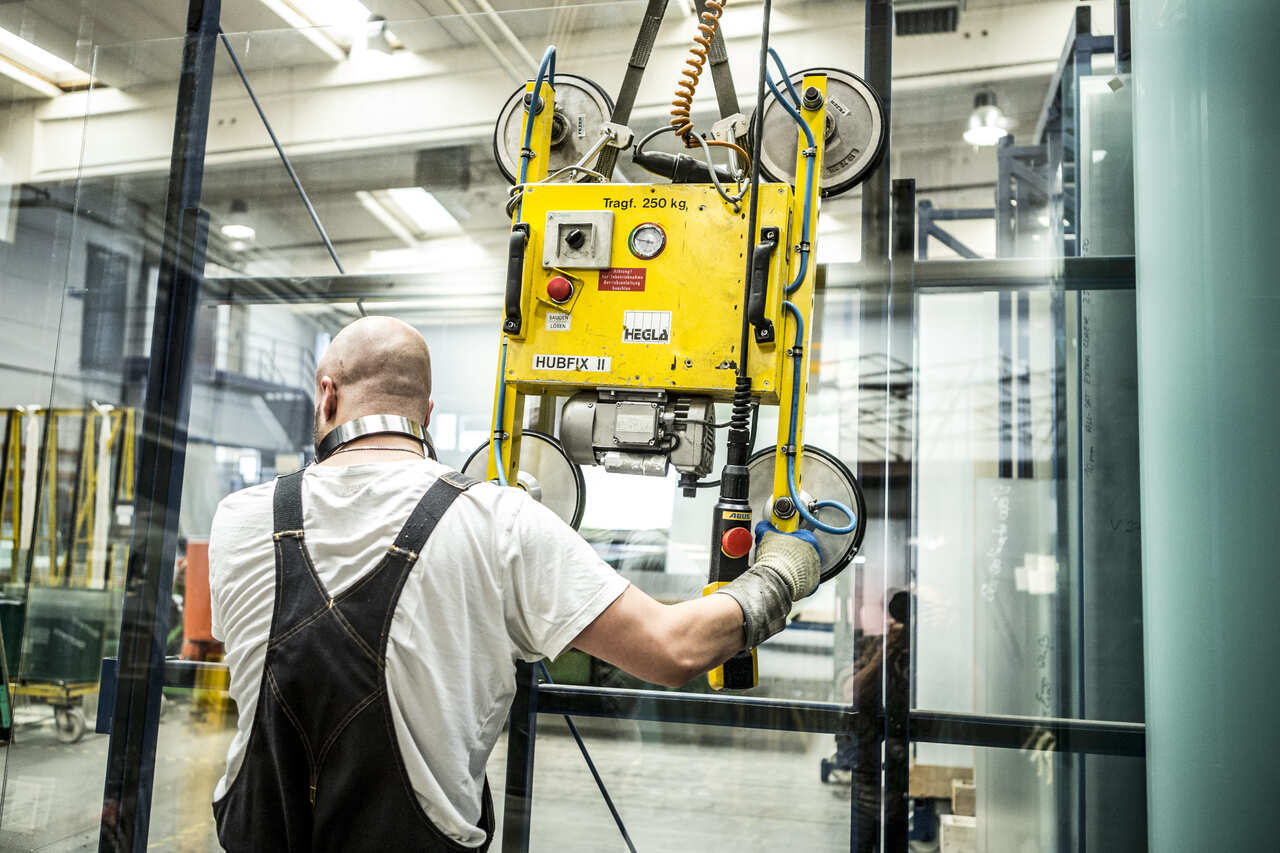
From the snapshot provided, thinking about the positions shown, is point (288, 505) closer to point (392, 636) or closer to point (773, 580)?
point (392, 636)

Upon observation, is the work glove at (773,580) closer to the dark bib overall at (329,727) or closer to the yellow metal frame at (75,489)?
the dark bib overall at (329,727)

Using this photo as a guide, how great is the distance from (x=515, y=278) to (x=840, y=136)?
36.0 inches

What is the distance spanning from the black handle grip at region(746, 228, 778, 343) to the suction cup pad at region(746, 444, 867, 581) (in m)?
0.38

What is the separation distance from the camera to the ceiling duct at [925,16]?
112 inches

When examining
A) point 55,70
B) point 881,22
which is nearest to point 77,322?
point 55,70

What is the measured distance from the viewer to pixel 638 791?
9.33 ft

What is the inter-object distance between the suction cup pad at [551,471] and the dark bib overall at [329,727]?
93cm

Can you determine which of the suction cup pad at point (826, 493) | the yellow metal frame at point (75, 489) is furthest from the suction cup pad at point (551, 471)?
the yellow metal frame at point (75, 489)

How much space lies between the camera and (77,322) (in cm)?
323

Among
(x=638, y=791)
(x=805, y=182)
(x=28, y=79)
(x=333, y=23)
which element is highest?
(x=333, y=23)

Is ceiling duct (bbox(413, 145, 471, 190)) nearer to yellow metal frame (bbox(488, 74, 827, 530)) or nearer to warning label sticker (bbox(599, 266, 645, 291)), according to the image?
yellow metal frame (bbox(488, 74, 827, 530))

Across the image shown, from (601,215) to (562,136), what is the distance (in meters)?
0.48

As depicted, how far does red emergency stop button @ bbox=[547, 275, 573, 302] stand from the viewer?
2.12 metres

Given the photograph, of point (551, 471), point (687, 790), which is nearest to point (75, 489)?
point (551, 471)
